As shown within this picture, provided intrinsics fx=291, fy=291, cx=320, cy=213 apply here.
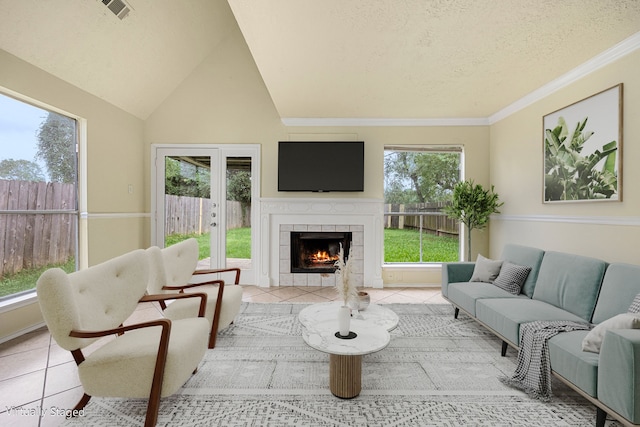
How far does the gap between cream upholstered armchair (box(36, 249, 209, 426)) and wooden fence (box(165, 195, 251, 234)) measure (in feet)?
9.09

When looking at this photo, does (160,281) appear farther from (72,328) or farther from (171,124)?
(171,124)

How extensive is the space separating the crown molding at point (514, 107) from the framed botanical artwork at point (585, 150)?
28cm

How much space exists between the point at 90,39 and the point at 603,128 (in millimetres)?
5183

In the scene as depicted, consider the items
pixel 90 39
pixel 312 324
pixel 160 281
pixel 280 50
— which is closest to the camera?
pixel 312 324

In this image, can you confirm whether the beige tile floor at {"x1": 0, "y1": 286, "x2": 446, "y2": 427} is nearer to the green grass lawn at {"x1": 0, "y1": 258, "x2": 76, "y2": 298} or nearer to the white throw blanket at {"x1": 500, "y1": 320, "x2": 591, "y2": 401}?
the green grass lawn at {"x1": 0, "y1": 258, "x2": 76, "y2": 298}

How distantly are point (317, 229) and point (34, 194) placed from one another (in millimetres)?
3402

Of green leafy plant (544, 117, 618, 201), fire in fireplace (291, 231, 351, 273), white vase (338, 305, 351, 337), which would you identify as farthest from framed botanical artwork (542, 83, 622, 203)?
fire in fireplace (291, 231, 351, 273)

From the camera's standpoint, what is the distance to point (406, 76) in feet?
11.2

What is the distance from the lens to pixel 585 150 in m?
2.81

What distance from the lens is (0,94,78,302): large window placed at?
281 cm

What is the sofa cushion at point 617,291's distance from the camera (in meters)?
2.02

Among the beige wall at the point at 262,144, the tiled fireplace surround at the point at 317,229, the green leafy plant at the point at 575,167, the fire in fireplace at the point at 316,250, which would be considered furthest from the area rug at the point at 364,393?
the fire in fireplace at the point at 316,250

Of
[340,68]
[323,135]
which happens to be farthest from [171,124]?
[340,68]

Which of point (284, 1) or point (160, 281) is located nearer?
point (284, 1)
